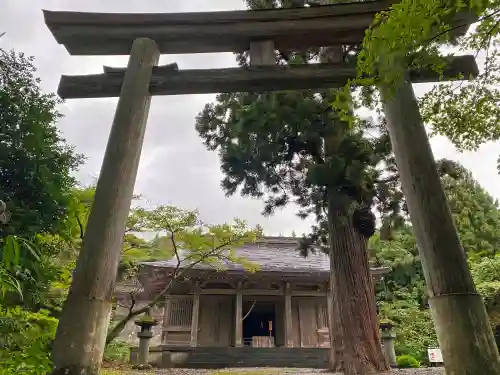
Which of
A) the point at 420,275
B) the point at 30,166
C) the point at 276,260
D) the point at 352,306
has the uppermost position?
the point at 420,275

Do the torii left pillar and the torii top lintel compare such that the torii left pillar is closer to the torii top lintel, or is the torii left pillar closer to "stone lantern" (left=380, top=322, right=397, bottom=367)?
the torii top lintel

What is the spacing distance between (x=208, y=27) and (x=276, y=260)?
13.6 metres

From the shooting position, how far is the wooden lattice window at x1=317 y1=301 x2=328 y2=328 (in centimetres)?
1448

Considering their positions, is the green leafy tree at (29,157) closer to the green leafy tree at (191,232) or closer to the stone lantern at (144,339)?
the green leafy tree at (191,232)

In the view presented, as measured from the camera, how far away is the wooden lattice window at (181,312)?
13.9 metres

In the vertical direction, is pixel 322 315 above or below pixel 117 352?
above

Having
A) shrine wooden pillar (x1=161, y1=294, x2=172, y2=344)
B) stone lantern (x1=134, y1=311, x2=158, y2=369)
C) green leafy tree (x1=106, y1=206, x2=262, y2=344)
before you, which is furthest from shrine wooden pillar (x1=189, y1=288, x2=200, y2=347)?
green leafy tree (x1=106, y1=206, x2=262, y2=344)

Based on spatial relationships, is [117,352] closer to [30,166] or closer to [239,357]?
[239,357]

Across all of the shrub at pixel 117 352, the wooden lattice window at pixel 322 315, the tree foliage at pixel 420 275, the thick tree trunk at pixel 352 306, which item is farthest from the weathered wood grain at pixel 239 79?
the shrub at pixel 117 352

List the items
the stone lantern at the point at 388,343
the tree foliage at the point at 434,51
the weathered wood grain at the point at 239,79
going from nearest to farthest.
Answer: the tree foliage at the point at 434,51 < the weathered wood grain at the point at 239,79 < the stone lantern at the point at 388,343

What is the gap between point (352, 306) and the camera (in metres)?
6.07

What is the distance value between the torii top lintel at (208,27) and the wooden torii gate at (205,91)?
11 millimetres

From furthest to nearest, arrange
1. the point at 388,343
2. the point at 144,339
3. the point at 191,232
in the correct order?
the point at 388,343 → the point at 144,339 → the point at 191,232

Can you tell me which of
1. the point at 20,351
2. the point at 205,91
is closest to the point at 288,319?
the point at 205,91
